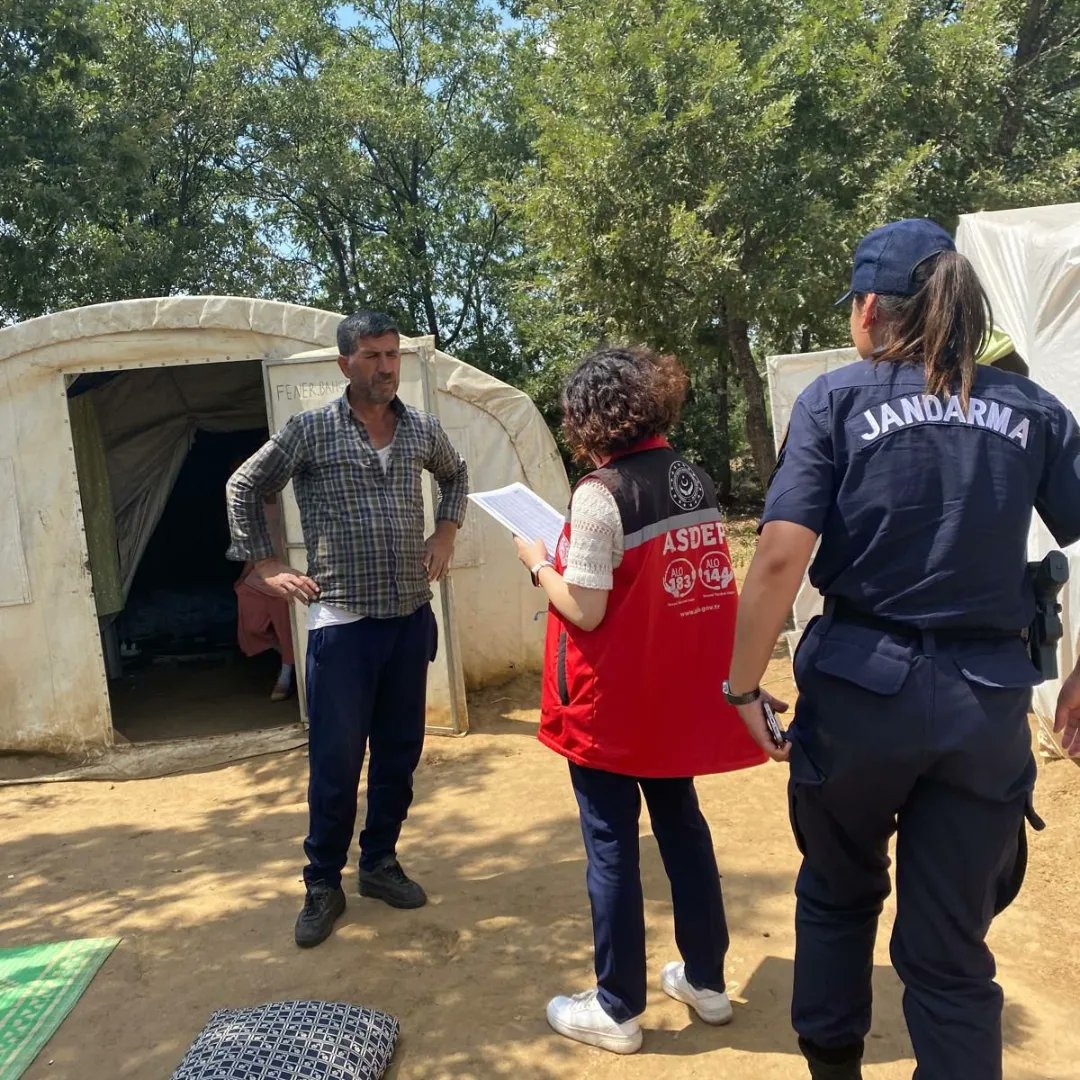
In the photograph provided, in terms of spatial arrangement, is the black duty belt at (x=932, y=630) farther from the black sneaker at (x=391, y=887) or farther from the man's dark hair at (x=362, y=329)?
the black sneaker at (x=391, y=887)

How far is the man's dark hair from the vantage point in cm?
311

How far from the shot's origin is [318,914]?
3258mm

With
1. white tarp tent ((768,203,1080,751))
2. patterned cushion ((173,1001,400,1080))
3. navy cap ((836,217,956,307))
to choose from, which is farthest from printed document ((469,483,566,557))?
white tarp tent ((768,203,1080,751))

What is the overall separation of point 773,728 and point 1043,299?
329 cm

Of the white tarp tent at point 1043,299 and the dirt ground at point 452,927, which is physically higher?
the white tarp tent at point 1043,299

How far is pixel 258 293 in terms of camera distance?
15.6 metres

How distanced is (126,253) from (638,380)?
472 inches

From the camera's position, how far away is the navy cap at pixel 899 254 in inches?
70.7

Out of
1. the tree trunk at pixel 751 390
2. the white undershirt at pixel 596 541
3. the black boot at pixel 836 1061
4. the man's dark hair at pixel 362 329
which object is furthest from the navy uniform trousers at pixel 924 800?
the tree trunk at pixel 751 390

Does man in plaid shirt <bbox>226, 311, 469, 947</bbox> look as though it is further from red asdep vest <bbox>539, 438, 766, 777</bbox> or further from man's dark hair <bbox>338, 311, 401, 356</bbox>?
red asdep vest <bbox>539, 438, 766, 777</bbox>

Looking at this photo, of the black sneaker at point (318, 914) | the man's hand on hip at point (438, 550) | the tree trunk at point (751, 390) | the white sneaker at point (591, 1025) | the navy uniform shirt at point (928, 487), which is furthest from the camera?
the tree trunk at point (751, 390)

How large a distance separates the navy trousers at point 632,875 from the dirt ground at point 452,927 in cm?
24

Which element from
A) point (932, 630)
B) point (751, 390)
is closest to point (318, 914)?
point (932, 630)

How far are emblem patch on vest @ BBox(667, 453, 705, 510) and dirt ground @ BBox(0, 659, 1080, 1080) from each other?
1.45 m
